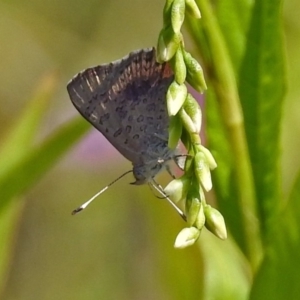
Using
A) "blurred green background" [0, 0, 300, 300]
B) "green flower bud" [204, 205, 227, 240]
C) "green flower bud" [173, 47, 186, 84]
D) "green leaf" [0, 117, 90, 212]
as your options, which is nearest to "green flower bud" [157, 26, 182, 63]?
"green flower bud" [173, 47, 186, 84]

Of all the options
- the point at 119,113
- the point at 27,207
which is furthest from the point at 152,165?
the point at 27,207

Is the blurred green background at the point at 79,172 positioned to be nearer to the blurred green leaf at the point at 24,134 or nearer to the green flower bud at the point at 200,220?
the blurred green leaf at the point at 24,134

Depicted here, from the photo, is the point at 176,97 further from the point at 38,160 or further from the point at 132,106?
the point at 38,160

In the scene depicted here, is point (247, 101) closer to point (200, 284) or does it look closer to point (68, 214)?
point (200, 284)

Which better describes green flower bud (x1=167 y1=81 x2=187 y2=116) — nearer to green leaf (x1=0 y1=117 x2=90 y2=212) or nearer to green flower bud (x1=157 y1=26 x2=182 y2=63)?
green flower bud (x1=157 y1=26 x2=182 y2=63)

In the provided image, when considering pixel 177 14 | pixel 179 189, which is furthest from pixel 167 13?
pixel 179 189

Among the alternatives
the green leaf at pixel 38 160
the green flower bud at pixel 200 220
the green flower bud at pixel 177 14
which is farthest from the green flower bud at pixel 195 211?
the green leaf at pixel 38 160

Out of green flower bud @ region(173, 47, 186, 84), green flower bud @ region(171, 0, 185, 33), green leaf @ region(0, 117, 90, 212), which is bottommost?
green leaf @ region(0, 117, 90, 212)
